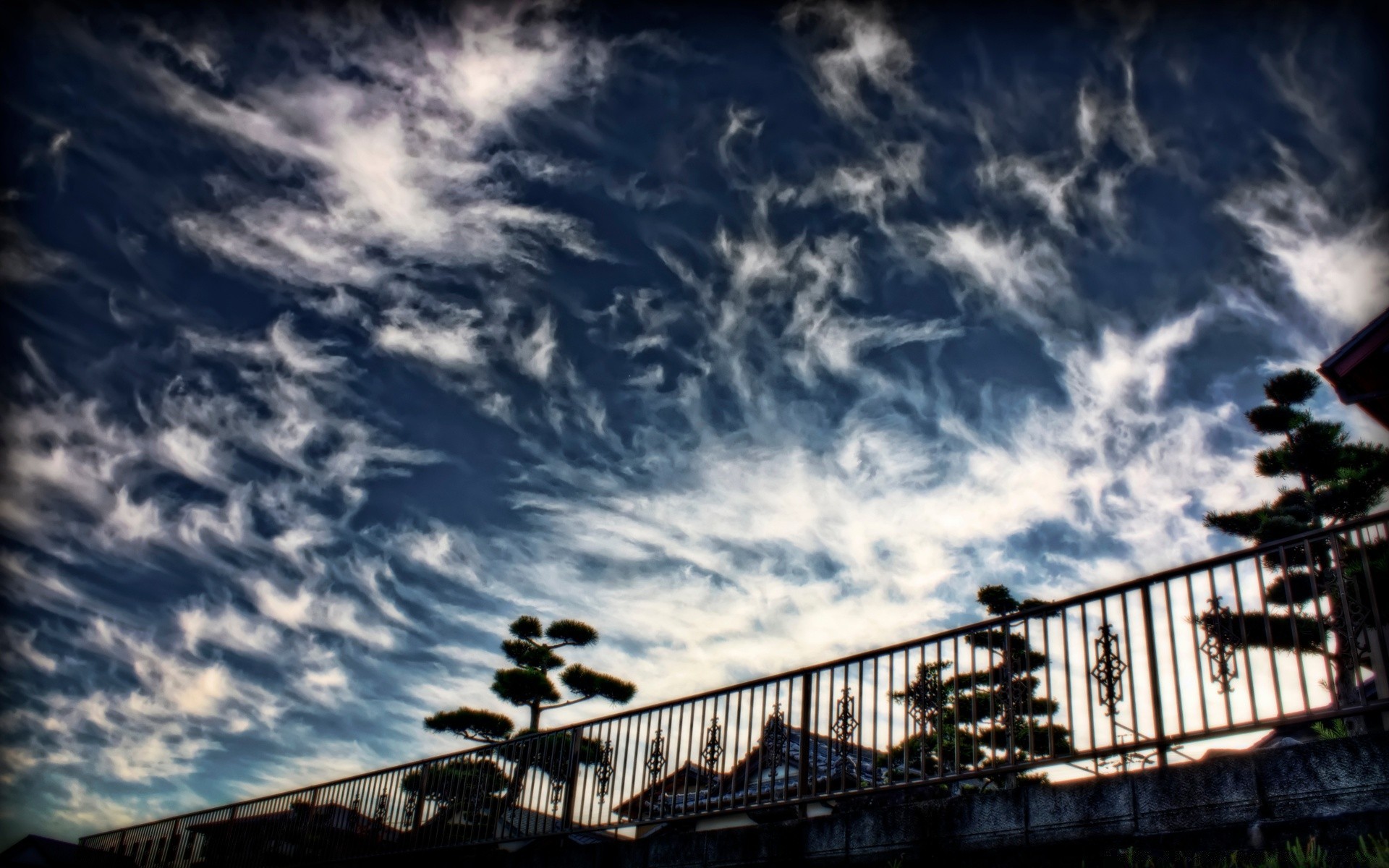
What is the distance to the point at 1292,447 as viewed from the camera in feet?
59.2

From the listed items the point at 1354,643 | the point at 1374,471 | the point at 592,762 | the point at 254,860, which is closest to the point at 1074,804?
the point at 1354,643

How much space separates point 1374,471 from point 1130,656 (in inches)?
637

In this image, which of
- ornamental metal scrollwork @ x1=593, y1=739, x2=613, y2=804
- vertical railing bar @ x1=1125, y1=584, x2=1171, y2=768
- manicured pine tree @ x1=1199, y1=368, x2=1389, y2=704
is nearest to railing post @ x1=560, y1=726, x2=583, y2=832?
ornamental metal scrollwork @ x1=593, y1=739, x2=613, y2=804

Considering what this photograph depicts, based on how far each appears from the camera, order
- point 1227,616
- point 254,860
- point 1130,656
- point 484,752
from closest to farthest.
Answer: point 1227,616 → point 1130,656 → point 484,752 → point 254,860

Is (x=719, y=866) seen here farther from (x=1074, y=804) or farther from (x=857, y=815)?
(x=1074, y=804)

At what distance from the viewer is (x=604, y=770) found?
331 inches

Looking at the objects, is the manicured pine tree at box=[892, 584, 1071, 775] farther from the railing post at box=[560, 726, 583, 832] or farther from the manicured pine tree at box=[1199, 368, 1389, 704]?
the manicured pine tree at box=[1199, 368, 1389, 704]

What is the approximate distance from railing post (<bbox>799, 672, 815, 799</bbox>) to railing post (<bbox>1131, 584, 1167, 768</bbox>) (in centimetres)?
253

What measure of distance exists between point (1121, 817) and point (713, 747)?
3.56 meters

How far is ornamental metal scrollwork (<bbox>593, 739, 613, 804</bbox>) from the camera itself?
8.29 meters

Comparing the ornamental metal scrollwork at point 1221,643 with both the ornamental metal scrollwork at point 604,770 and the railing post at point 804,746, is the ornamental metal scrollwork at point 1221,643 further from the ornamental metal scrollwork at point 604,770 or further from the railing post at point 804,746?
the ornamental metal scrollwork at point 604,770

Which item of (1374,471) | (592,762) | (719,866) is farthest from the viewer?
(1374,471)

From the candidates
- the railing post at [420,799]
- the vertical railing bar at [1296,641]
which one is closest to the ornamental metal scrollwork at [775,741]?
the vertical railing bar at [1296,641]

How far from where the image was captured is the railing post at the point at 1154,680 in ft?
15.7
